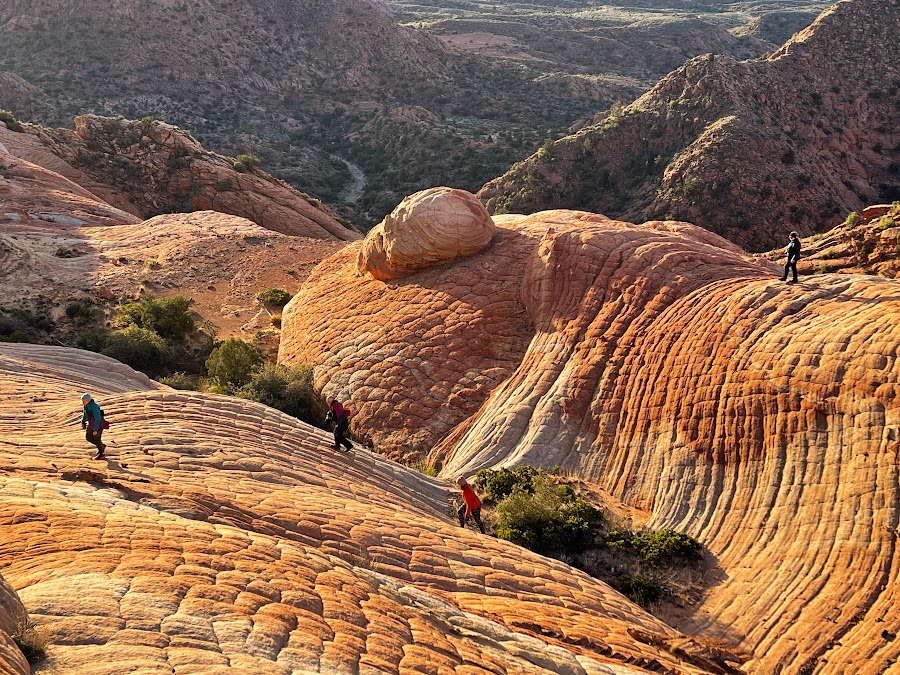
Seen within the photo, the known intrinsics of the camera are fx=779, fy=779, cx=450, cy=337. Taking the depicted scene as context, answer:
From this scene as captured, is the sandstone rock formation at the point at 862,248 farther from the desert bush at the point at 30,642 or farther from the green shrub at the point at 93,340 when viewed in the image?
the desert bush at the point at 30,642

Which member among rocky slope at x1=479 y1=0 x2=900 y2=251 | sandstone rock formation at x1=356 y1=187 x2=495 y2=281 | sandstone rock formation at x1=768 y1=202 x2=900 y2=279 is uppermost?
rocky slope at x1=479 y1=0 x2=900 y2=251

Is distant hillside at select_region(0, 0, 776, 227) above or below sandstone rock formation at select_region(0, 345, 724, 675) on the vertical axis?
above

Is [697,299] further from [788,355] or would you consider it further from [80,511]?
[80,511]

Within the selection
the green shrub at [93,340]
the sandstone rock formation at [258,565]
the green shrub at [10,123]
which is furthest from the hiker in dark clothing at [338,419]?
the green shrub at [10,123]

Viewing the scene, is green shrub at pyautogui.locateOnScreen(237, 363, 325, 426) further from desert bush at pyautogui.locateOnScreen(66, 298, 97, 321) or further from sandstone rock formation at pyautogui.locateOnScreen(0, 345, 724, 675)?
desert bush at pyautogui.locateOnScreen(66, 298, 97, 321)

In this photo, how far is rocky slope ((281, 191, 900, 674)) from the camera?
12227 millimetres

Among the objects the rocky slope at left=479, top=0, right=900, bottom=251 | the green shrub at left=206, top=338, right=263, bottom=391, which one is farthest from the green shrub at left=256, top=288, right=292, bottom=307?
the rocky slope at left=479, top=0, right=900, bottom=251

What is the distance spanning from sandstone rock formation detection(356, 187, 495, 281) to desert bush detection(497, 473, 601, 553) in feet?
33.8

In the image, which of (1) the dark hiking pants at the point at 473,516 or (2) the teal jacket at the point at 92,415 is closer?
(2) the teal jacket at the point at 92,415

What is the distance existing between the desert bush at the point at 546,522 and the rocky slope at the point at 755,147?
35170mm

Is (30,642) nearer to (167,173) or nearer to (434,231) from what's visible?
Result: (434,231)

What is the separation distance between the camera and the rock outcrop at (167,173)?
171ft

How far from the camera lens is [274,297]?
34125mm

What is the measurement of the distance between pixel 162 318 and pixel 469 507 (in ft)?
64.7
